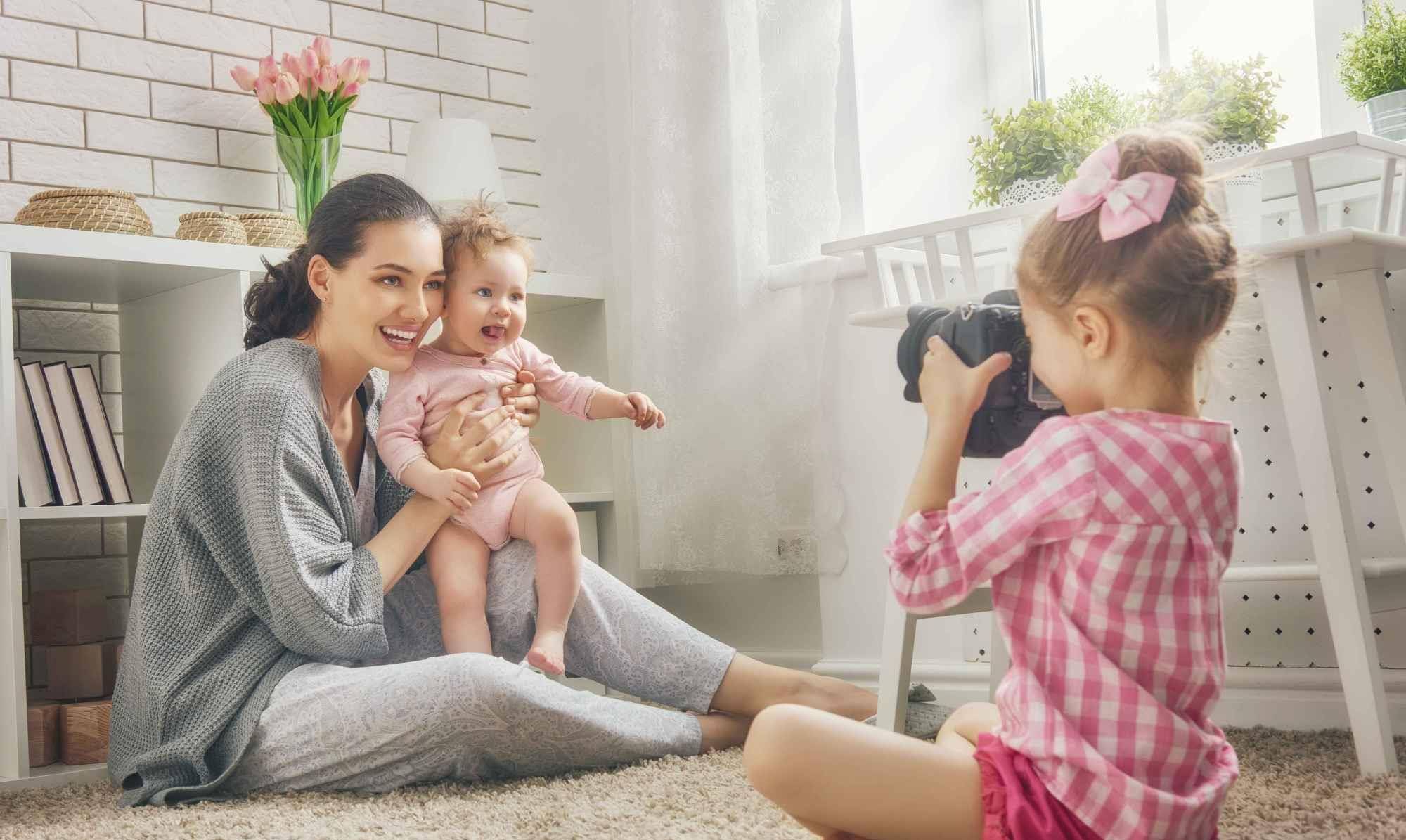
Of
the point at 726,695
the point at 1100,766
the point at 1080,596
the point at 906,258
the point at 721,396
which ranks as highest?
the point at 906,258

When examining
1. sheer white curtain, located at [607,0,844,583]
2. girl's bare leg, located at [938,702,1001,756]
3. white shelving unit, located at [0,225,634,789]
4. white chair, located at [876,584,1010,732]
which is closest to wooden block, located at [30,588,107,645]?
white shelving unit, located at [0,225,634,789]

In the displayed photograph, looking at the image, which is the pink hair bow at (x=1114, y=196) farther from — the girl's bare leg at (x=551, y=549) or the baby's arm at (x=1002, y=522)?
the girl's bare leg at (x=551, y=549)

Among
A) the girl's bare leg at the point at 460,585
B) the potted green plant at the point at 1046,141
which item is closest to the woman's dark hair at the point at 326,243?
the girl's bare leg at the point at 460,585

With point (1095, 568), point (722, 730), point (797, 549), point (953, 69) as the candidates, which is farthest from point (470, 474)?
point (953, 69)

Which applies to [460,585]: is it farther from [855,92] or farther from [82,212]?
[855,92]

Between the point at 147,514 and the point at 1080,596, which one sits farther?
the point at 147,514

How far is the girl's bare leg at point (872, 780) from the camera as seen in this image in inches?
36.8

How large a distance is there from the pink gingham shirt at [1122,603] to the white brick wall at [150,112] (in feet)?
5.19

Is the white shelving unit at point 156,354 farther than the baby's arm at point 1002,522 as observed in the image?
Yes

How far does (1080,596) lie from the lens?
0.90 m

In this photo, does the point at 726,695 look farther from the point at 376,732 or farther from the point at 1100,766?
the point at 1100,766

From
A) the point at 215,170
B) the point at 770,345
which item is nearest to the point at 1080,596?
the point at 770,345

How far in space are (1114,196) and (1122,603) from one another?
29cm

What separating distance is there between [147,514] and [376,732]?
0.45 meters
